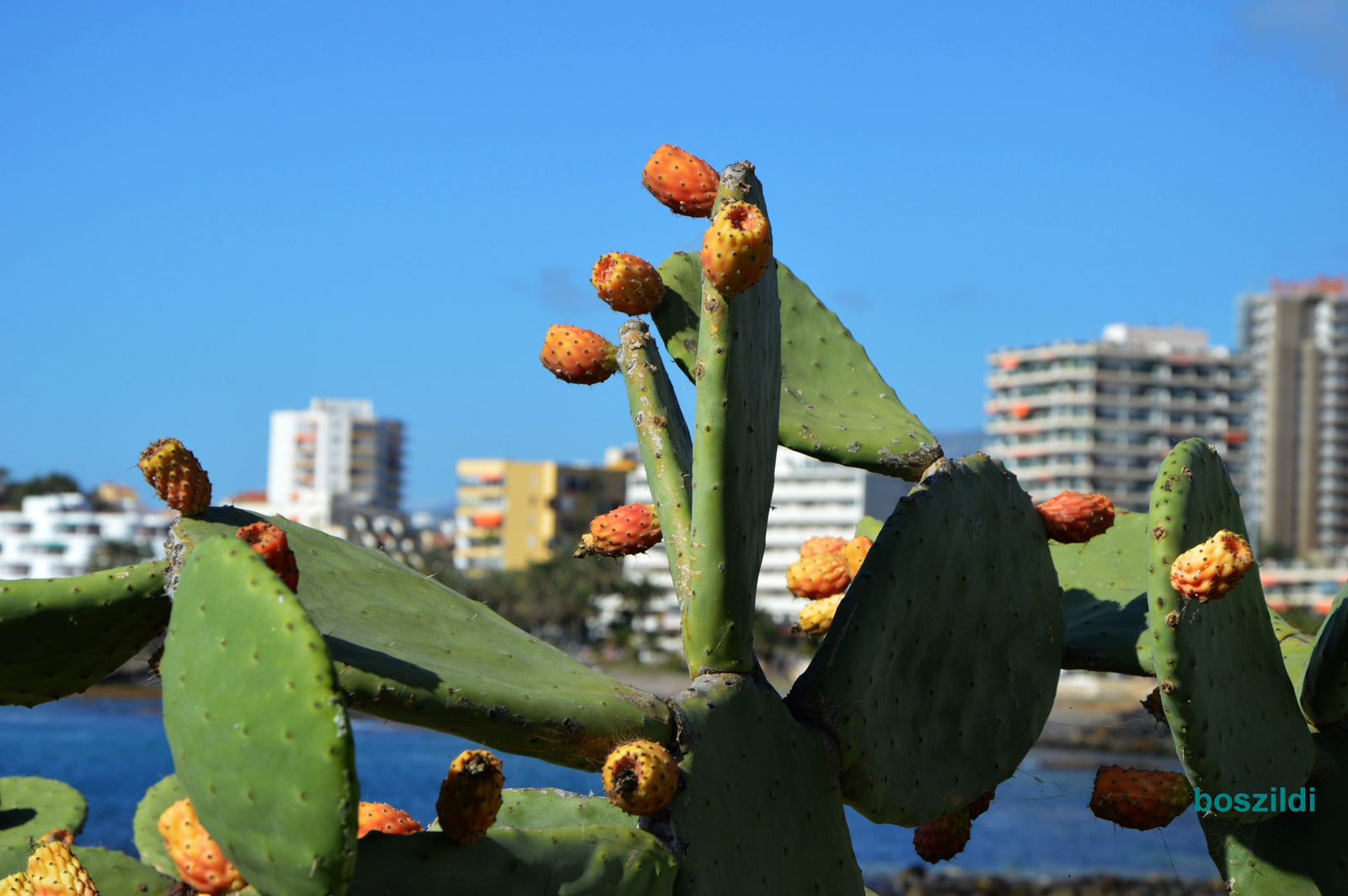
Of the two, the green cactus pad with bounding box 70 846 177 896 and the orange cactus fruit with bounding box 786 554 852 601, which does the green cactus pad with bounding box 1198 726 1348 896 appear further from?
the green cactus pad with bounding box 70 846 177 896

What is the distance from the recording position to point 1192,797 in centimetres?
255

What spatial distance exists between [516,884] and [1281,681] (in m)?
1.78

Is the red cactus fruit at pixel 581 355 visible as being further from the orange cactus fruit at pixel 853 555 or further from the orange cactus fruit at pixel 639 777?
the orange cactus fruit at pixel 639 777

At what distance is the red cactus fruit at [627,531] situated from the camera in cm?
245

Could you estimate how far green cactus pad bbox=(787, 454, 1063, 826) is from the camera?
7.34 ft

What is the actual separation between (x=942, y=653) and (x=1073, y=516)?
515 mm

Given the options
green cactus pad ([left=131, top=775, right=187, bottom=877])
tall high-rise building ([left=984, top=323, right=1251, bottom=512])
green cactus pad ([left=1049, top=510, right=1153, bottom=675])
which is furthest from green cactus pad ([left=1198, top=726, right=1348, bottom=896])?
tall high-rise building ([left=984, top=323, right=1251, bottom=512])

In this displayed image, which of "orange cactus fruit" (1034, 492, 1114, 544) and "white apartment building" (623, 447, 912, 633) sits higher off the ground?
"orange cactus fruit" (1034, 492, 1114, 544)

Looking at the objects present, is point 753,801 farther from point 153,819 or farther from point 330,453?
point 330,453

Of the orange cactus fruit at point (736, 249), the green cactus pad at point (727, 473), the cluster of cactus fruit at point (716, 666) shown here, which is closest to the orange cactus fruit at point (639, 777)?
the cluster of cactus fruit at point (716, 666)

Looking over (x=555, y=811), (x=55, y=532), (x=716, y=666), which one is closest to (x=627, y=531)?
(x=716, y=666)

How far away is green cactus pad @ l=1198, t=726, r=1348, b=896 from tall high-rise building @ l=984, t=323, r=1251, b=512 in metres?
78.1

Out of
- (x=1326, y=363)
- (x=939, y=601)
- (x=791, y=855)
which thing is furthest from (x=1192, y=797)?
(x=1326, y=363)

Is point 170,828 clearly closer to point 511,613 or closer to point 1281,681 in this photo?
point 1281,681
